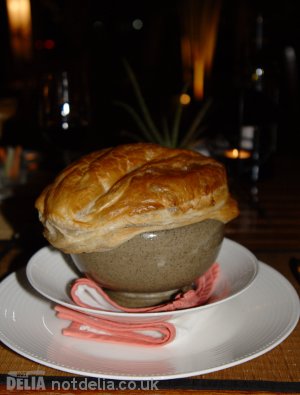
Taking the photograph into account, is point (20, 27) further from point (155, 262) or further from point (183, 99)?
point (155, 262)

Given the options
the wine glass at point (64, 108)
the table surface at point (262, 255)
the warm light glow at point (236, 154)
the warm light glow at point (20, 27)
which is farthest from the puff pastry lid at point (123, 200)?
the warm light glow at point (20, 27)

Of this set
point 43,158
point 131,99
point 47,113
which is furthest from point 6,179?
point 131,99

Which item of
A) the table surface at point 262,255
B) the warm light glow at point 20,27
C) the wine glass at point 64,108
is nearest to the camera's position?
the table surface at point 262,255

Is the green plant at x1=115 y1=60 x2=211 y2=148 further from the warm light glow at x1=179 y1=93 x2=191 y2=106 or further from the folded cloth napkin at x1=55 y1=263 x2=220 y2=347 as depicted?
the folded cloth napkin at x1=55 y1=263 x2=220 y2=347

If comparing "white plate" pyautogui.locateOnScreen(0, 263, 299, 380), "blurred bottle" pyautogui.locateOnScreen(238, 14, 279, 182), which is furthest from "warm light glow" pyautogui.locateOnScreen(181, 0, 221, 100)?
"white plate" pyautogui.locateOnScreen(0, 263, 299, 380)

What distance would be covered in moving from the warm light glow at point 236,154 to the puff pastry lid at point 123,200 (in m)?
0.98

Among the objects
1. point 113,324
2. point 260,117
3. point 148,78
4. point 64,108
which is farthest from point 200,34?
point 113,324

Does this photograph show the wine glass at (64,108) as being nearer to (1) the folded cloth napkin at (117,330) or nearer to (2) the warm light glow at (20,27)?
(1) the folded cloth napkin at (117,330)

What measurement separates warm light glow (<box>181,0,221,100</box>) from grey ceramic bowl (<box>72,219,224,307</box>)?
14.5 feet

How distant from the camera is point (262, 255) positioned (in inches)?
36.8

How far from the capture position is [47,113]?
4.51ft

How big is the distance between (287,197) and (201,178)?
2.84 feet

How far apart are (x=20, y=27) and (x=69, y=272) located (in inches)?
248

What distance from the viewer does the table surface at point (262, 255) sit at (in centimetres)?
52
